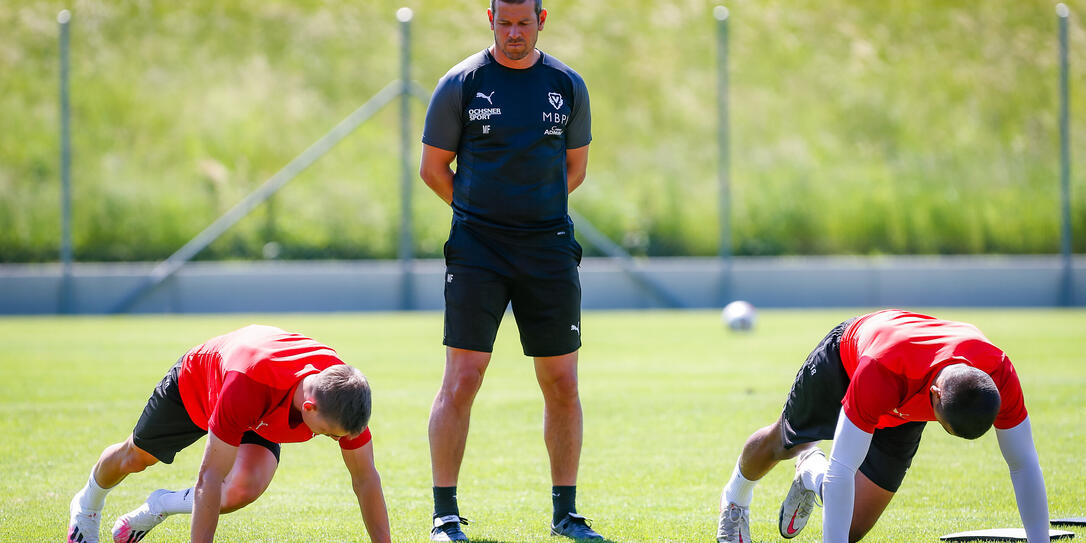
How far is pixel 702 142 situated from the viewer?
95.3 ft

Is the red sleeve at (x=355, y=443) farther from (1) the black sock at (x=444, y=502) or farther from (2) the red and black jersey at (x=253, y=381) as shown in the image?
(1) the black sock at (x=444, y=502)

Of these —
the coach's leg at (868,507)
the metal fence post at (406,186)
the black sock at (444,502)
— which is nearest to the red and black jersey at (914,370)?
the coach's leg at (868,507)

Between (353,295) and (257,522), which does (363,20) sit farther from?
(257,522)

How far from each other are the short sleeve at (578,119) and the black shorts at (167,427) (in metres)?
1.97

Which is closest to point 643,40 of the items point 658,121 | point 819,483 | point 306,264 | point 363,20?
point 658,121

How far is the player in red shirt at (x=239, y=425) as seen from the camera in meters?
4.21

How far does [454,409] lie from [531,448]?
7.49 feet

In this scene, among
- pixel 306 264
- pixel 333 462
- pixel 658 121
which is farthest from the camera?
pixel 658 121

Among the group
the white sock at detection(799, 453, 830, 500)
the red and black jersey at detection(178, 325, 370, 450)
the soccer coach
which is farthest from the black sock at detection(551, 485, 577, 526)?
the red and black jersey at detection(178, 325, 370, 450)

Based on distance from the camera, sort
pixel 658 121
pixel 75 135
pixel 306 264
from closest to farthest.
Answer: pixel 306 264, pixel 75 135, pixel 658 121

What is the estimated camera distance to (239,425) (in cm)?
429

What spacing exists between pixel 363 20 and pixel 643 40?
680 centimetres

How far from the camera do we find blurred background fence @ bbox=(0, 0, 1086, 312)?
26812mm

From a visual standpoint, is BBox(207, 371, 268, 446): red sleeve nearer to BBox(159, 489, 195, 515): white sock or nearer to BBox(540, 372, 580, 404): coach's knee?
BBox(159, 489, 195, 515): white sock
